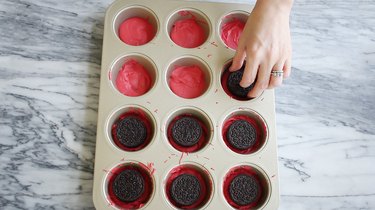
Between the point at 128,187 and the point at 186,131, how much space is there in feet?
0.64

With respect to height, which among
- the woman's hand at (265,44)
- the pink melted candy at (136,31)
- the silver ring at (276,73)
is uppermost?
the woman's hand at (265,44)

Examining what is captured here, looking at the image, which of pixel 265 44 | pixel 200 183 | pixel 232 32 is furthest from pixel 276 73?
pixel 200 183

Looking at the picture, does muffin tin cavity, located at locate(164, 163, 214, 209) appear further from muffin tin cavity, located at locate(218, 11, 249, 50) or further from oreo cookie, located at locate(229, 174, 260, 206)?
muffin tin cavity, located at locate(218, 11, 249, 50)

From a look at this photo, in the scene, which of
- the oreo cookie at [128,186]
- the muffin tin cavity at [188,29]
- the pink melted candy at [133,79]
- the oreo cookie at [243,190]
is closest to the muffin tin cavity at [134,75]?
the pink melted candy at [133,79]

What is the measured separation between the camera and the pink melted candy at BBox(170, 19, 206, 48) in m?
1.13

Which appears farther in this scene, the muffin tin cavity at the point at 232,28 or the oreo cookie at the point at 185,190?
the muffin tin cavity at the point at 232,28

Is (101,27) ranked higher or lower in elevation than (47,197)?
higher

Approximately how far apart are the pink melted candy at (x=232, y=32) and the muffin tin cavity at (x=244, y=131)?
0.20 m

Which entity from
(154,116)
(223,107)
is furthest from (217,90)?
(154,116)

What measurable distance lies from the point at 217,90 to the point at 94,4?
0.43m

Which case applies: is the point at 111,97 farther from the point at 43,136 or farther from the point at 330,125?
the point at 330,125

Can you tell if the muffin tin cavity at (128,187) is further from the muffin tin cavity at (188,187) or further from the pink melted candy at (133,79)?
the pink melted candy at (133,79)

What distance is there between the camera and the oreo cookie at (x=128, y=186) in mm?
955

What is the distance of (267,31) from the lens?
3.16 feet
